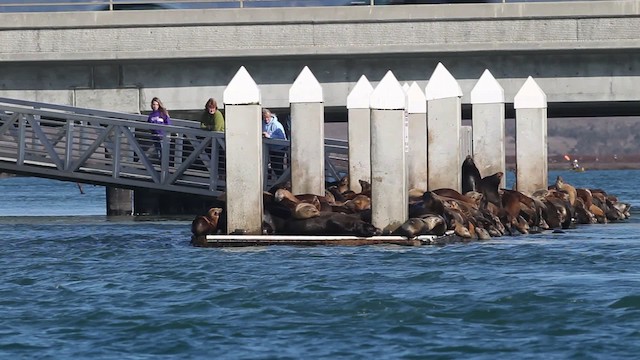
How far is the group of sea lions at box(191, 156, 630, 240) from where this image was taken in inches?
875

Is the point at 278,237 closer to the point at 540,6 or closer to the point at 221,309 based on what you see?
the point at 221,309

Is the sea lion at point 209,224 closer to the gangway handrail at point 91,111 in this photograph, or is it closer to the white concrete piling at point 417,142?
the white concrete piling at point 417,142

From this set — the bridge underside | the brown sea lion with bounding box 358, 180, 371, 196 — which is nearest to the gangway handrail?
the bridge underside

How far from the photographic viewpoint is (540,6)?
3356 centimetres

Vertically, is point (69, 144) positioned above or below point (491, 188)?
above

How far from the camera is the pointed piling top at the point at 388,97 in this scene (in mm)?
21953

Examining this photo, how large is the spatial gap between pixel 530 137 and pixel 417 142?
2.18 meters

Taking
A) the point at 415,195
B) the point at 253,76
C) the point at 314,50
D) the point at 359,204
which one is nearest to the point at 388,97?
the point at 359,204

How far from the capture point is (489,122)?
2781 cm

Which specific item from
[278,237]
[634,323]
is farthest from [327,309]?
[278,237]

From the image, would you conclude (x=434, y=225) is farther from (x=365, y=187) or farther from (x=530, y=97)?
(x=530, y=97)

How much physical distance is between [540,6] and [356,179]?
8.60m

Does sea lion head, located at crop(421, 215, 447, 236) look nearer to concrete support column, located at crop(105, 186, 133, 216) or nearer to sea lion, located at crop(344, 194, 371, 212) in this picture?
sea lion, located at crop(344, 194, 371, 212)

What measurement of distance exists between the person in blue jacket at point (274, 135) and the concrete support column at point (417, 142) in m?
3.03
